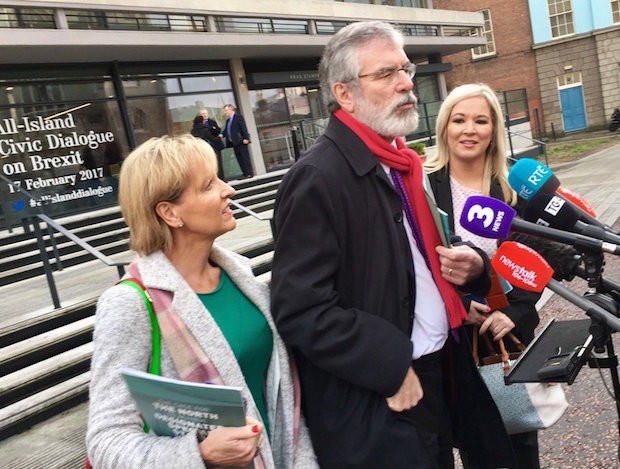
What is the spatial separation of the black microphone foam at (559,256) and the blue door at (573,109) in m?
32.4

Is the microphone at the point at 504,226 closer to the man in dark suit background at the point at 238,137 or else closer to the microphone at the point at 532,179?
the microphone at the point at 532,179

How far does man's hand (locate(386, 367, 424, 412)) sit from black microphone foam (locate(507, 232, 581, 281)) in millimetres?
534

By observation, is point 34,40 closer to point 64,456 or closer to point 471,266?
point 64,456

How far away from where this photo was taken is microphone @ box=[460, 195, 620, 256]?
1435 millimetres

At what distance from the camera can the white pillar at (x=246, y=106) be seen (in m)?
17.0

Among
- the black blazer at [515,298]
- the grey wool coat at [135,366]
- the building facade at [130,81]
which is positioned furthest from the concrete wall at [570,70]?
the grey wool coat at [135,366]

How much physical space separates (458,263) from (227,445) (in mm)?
924

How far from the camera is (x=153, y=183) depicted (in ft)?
5.13

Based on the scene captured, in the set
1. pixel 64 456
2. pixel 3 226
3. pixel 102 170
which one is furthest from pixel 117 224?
pixel 64 456

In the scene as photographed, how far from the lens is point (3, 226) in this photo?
9.83 meters

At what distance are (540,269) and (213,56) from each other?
15832 millimetres

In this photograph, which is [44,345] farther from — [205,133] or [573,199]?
[205,133]

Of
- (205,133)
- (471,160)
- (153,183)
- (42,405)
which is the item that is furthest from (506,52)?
(153,183)

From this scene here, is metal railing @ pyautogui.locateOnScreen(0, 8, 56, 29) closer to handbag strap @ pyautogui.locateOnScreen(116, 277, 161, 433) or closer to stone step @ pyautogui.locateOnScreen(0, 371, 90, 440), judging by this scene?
stone step @ pyautogui.locateOnScreen(0, 371, 90, 440)
